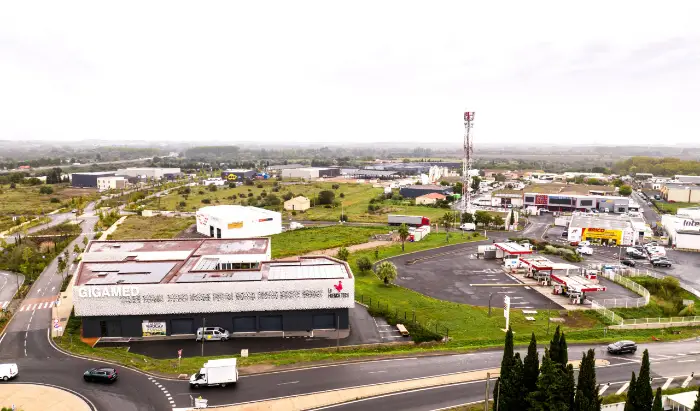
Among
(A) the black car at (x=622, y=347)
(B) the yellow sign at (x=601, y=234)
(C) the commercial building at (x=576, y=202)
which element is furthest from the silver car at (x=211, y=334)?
(C) the commercial building at (x=576, y=202)

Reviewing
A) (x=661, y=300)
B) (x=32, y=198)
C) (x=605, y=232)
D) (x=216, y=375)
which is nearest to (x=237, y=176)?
(x=32, y=198)

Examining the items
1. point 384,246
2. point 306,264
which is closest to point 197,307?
point 306,264

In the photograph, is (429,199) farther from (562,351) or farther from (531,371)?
(531,371)

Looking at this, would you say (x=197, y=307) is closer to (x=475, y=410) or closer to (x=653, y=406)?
(x=475, y=410)

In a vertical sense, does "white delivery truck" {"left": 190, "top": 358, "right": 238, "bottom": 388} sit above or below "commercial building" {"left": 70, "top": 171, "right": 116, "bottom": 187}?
below

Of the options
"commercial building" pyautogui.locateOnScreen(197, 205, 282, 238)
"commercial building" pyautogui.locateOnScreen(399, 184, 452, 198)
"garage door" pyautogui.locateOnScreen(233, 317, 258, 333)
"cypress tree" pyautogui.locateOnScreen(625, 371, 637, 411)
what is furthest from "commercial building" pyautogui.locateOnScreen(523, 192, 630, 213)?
"cypress tree" pyautogui.locateOnScreen(625, 371, 637, 411)

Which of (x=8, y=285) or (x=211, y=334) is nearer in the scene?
(x=211, y=334)

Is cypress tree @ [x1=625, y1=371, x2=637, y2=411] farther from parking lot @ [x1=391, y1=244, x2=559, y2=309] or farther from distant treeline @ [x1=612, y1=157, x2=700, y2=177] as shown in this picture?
distant treeline @ [x1=612, y1=157, x2=700, y2=177]
